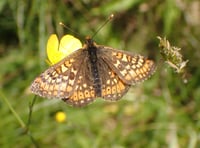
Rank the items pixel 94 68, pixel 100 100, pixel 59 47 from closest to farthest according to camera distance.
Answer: pixel 94 68
pixel 59 47
pixel 100 100

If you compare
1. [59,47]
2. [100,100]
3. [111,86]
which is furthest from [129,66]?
[100,100]

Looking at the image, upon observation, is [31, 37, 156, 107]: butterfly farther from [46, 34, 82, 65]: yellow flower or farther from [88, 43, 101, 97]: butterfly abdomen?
[46, 34, 82, 65]: yellow flower

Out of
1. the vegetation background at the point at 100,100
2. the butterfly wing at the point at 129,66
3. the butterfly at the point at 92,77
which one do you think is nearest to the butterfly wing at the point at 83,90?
the butterfly at the point at 92,77

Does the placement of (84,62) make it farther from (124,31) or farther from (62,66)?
(124,31)

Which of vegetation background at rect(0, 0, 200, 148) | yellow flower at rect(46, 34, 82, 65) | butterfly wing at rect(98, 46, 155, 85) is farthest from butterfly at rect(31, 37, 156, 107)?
vegetation background at rect(0, 0, 200, 148)

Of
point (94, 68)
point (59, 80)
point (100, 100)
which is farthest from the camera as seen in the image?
point (100, 100)

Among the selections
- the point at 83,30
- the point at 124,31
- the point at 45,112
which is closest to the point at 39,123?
the point at 45,112

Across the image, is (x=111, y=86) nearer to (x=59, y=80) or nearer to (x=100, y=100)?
(x=59, y=80)

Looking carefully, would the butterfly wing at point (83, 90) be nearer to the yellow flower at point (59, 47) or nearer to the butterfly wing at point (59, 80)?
the butterfly wing at point (59, 80)
